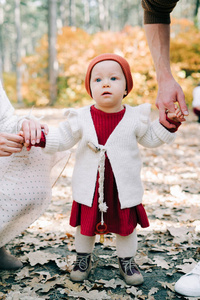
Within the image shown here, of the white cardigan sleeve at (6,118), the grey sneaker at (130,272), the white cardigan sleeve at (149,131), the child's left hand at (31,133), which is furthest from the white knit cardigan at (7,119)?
the grey sneaker at (130,272)

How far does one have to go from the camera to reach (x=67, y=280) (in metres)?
2.08

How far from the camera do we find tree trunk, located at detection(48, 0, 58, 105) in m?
13.6

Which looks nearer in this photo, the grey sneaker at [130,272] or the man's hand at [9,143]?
the man's hand at [9,143]

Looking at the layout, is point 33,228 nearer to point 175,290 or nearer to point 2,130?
point 2,130

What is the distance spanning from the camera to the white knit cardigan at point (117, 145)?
1950 mm

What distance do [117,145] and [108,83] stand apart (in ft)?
1.20

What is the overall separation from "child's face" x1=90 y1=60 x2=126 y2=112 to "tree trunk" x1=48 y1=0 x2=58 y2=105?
12.7m

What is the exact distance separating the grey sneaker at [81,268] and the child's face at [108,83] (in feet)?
3.12

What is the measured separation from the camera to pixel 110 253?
2459mm

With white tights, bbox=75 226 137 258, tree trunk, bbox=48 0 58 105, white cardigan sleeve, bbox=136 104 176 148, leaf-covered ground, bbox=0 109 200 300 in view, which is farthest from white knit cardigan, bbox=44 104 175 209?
tree trunk, bbox=48 0 58 105

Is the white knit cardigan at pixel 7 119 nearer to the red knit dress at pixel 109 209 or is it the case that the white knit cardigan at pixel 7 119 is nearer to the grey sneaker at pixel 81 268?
the red knit dress at pixel 109 209

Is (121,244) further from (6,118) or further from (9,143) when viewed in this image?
(6,118)

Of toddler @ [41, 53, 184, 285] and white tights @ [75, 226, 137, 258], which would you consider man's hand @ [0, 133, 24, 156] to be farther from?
white tights @ [75, 226, 137, 258]

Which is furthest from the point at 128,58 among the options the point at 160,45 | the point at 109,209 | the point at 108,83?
the point at 109,209
